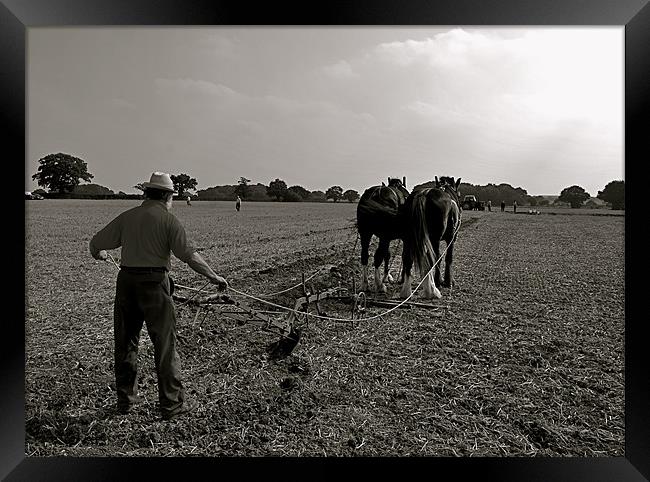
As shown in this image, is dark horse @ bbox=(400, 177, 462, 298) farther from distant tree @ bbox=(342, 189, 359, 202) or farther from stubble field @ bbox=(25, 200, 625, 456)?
distant tree @ bbox=(342, 189, 359, 202)

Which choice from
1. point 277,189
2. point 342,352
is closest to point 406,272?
point 342,352

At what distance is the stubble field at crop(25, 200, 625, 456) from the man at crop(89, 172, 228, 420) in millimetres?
542

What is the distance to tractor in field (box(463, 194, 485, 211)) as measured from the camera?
13.9 feet

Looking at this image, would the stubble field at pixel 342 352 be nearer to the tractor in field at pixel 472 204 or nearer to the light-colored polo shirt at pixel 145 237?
the tractor in field at pixel 472 204

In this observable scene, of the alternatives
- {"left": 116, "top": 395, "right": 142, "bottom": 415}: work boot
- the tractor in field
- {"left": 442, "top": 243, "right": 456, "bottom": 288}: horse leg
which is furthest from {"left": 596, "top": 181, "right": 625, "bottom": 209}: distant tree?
{"left": 116, "top": 395, "right": 142, "bottom": 415}: work boot

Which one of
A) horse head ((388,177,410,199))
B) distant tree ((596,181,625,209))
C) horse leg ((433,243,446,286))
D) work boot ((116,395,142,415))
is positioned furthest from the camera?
horse leg ((433,243,446,286))

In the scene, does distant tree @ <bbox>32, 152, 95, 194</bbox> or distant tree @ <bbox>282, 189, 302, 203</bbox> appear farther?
distant tree @ <bbox>282, 189, 302, 203</bbox>

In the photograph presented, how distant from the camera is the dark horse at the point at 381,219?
13.8ft

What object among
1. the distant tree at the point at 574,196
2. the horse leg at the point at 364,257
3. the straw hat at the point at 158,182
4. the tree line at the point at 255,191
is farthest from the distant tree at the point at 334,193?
the distant tree at the point at 574,196

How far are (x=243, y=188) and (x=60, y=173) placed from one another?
5.02 ft

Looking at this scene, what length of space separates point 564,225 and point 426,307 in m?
2.04

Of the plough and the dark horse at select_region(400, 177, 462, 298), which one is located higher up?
the dark horse at select_region(400, 177, 462, 298)

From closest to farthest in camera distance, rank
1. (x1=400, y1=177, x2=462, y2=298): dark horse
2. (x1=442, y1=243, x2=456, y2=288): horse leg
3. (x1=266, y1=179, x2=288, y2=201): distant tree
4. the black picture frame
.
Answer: the black picture frame → (x1=266, y1=179, x2=288, y2=201): distant tree → (x1=400, y1=177, x2=462, y2=298): dark horse → (x1=442, y1=243, x2=456, y2=288): horse leg
